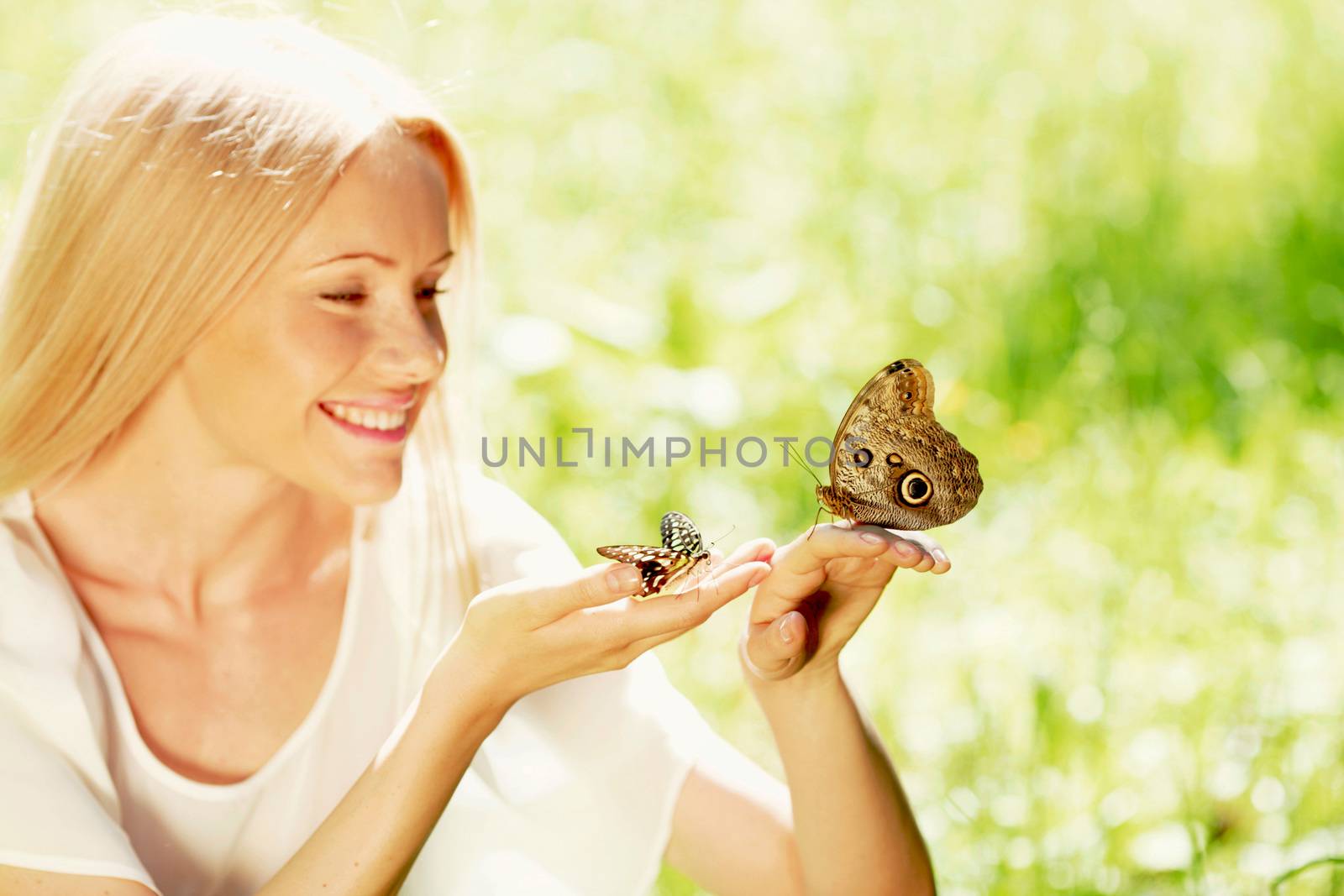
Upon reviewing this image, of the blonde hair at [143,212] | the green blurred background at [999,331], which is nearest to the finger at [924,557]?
the blonde hair at [143,212]

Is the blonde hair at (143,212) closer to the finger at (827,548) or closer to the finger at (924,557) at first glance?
the finger at (827,548)

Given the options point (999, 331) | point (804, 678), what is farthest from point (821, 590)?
point (999, 331)

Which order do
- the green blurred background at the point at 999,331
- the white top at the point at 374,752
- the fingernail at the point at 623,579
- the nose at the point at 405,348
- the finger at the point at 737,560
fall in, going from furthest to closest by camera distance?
1. the green blurred background at the point at 999,331
2. the nose at the point at 405,348
3. the white top at the point at 374,752
4. the finger at the point at 737,560
5. the fingernail at the point at 623,579

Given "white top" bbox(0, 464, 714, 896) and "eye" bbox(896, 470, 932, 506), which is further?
"white top" bbox(0, 464, 714, 896)

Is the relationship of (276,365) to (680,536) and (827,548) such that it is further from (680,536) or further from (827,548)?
(827,548)

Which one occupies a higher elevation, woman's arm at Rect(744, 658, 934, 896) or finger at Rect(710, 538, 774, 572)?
finger at Rect(710, 538, 774, 572)

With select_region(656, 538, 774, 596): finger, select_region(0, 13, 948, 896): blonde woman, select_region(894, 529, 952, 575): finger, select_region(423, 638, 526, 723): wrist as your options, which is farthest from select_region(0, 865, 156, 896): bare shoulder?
select_region(894, 529, 952, 575): finger

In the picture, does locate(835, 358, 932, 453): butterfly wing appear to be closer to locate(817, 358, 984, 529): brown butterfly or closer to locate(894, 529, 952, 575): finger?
locate(817, 358, 984, 529): brown butterfly
